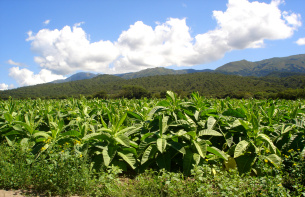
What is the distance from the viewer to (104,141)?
3.28 m

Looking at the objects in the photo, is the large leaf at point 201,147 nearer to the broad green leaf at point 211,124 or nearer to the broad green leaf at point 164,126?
the broad green leaf at point 211,124

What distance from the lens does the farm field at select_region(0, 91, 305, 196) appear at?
260 centimetres

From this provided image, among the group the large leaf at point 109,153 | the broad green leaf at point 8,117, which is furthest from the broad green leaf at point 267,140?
the broad green leaf at point 8,117

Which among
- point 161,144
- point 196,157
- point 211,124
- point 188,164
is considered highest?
point 211,124

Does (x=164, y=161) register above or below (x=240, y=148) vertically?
below

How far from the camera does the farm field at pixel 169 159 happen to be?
260 centimetres

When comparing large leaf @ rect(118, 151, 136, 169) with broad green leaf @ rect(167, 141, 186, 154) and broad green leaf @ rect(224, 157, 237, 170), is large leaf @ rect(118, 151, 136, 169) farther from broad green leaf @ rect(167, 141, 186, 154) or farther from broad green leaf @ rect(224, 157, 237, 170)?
broad green leaf @ rect(224, 157, 237, 170)

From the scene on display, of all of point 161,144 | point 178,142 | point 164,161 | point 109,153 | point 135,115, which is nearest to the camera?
point 161,144

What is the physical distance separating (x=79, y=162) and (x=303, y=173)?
126 inches

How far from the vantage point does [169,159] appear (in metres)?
3.19

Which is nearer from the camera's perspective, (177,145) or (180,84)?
(177,145)

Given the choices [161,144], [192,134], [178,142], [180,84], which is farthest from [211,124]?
[180,84]

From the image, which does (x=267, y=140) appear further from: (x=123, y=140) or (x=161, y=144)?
(x=123, y=140)

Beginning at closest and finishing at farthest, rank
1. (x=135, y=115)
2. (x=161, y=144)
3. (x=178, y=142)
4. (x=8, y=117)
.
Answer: (x=161, y=144), (x=178, y=142), (x=135, y=115), (x=8, y=117)
